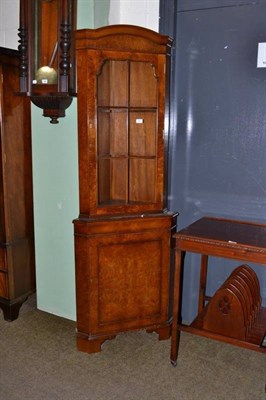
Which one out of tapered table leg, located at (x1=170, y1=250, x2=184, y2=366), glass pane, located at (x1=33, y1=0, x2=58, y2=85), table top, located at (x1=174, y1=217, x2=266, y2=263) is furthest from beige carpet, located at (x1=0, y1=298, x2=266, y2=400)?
glass pane, located at (x1=33, y1=0, x2=58, y2=85)

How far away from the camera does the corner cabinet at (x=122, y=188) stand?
96.4 inches

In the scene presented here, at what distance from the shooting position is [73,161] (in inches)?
114

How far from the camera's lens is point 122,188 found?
2.85 metres

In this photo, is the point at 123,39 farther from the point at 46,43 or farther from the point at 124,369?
the point at 124,369

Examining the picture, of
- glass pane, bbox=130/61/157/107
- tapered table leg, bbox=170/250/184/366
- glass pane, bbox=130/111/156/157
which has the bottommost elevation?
tapered table leg, bbox=170/250/184/366

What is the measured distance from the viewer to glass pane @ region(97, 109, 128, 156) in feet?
8.85

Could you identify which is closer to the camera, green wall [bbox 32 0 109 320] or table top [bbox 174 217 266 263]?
table top [bbox 174 217 266 263]

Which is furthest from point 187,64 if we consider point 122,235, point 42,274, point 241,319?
point 42,274

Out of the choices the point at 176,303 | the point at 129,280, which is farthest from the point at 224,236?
the point at 129,280

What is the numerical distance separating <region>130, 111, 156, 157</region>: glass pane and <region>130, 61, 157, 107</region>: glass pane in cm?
7

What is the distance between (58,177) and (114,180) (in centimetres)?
42

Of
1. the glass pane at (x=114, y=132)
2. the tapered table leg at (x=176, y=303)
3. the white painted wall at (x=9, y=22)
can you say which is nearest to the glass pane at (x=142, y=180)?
the glass pane at (x=114, y=132)

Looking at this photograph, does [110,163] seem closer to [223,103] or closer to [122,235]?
[122,235]

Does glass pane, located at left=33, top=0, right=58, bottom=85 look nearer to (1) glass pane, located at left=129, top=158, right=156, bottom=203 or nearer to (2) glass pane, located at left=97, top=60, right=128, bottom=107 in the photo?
(2) glass pane, located at left=97, top=60, right=128, bottom=107
